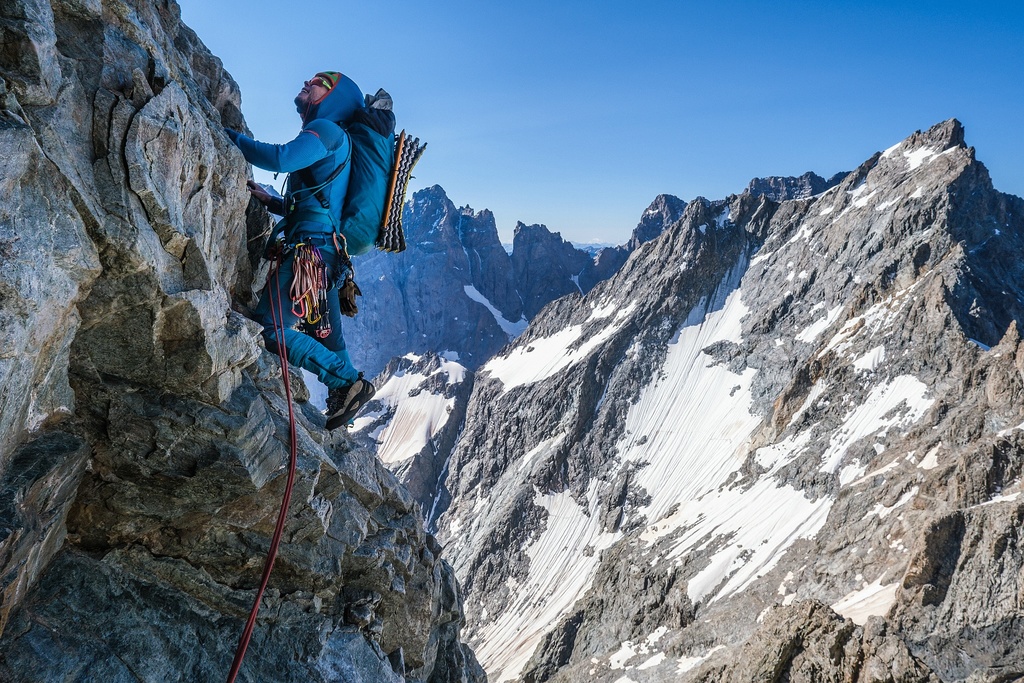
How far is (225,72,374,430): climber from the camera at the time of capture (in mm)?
7559

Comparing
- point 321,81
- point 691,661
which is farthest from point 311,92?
point 691,661

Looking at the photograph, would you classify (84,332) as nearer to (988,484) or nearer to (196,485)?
(196,485)

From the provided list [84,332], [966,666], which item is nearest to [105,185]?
[84,332]

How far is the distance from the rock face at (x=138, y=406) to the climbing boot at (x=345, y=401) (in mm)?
378

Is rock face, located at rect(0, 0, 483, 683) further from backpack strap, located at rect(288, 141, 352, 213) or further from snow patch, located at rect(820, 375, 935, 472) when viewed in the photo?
snow patch, located at rect(820, 375, 935, 472)

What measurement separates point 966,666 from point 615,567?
1691 inches

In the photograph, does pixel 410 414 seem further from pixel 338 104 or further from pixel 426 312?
pixel 338 104

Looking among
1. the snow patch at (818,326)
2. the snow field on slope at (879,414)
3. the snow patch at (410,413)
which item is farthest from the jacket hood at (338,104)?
the snow patch at (410,413)

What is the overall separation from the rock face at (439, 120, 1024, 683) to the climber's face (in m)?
27.0

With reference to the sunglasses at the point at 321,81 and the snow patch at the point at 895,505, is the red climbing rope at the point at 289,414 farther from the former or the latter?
the snow patch at the point at 895,505

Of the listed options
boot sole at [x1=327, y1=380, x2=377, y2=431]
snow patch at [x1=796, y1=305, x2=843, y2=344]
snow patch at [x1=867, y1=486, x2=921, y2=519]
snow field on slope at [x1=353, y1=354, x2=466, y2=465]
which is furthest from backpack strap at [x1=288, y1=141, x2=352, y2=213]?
snow field on slope at [x1=353, y1=354, x2=466, y2=465]

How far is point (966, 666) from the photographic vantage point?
29375mm

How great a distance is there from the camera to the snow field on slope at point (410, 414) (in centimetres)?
13788

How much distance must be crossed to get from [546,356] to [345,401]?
384ft
